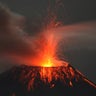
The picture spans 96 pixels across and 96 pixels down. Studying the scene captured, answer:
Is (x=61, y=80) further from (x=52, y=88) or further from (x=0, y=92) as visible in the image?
(x=0, y=92)

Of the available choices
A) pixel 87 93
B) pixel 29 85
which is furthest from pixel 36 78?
pixel 87 93

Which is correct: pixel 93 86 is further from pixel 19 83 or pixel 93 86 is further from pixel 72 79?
pixel 19 83

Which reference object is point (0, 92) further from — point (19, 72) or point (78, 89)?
point (78, 89)

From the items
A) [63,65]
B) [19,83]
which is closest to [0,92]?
[19,83]

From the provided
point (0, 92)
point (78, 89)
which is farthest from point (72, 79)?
point (0, 92)
